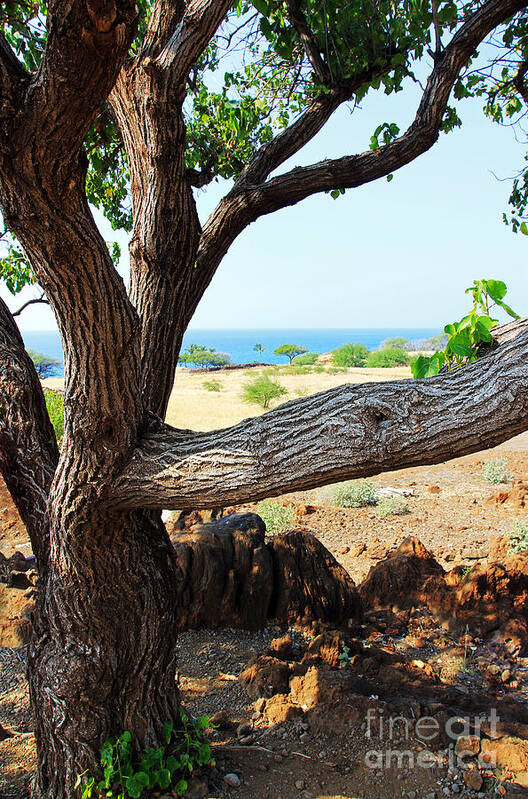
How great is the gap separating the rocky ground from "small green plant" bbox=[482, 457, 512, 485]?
2386 mm

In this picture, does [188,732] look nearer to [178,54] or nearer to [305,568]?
[305,568]

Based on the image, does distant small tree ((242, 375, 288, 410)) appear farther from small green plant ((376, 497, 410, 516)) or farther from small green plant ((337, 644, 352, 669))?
small green plant ((337, 644, 352, 669))

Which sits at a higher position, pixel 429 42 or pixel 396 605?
pixel 429 42

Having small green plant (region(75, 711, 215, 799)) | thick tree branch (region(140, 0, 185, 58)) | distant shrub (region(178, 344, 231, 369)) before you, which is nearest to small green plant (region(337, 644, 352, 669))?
small green plant (region(75, 711, 215, 799))

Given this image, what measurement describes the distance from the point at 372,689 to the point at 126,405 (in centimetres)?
209

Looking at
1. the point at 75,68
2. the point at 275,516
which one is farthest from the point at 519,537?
the point at 75,68

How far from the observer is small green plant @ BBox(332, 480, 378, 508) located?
718cm

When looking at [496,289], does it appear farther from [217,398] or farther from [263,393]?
[217,398]

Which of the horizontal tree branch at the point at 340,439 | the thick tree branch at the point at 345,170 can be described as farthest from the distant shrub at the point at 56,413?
the horizontal tree branch at the point at 340,439

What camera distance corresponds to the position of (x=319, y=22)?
4227mm

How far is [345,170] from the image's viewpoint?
3.65 meters

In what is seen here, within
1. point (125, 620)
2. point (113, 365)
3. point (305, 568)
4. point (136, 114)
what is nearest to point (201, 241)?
point (136, 114)

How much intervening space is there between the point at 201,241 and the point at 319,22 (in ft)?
6.72

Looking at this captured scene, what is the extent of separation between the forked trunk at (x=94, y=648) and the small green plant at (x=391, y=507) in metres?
4.51
